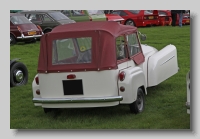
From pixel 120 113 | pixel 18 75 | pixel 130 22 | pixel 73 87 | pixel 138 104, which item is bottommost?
pixel 120 113

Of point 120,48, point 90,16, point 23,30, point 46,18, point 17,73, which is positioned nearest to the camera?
point 120,48

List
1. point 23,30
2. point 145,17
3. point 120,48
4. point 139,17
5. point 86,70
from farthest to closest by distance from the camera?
1. point 23,30
2. point 145,17
3. point 139,17
4. point 120,48
5. point 86,70

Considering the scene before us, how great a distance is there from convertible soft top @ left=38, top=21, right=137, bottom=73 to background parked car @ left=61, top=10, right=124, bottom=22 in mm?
221

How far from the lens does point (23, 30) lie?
36.8ft

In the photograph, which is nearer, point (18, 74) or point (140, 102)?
point (140, 102)

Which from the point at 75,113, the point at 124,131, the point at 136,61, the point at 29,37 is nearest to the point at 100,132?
the point at 124,131

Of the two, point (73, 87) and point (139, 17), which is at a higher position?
point (139, 17)

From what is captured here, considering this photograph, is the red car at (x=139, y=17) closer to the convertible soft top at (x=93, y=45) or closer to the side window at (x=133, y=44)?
the side window at (x=133, y=44)

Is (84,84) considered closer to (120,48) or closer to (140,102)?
(120,48)

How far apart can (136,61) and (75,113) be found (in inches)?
51.6

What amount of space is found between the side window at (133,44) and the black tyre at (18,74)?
2.67 m

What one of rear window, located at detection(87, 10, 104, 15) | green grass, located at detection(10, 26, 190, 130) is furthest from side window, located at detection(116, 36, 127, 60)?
green grass, located at detection(10, 26, 190, 130)

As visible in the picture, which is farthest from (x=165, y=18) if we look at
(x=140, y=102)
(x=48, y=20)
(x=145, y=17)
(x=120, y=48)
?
(x=48, y=20)

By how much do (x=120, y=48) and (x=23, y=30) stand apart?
3.26 metres
